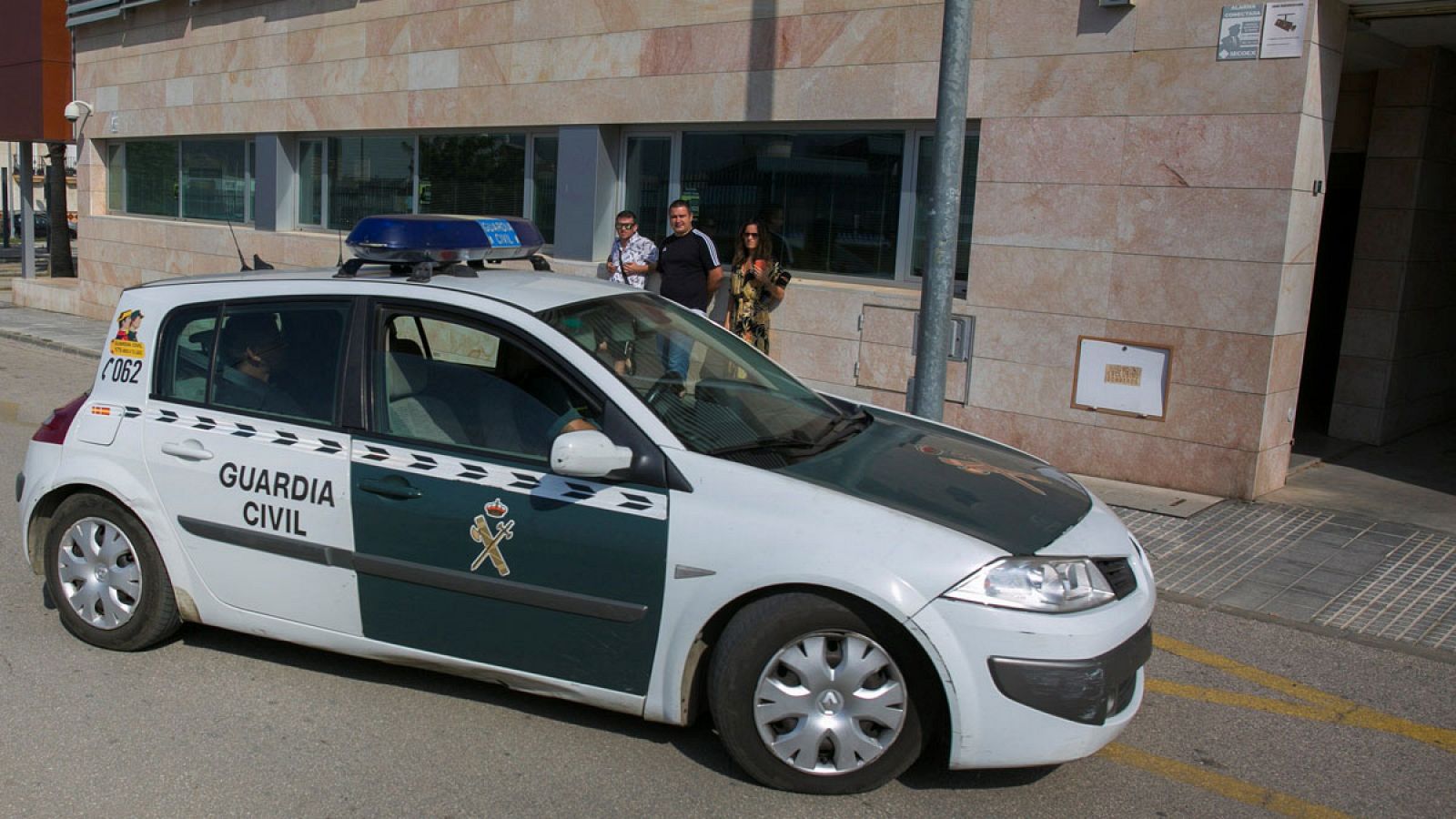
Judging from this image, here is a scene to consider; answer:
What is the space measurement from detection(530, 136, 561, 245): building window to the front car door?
27.8 feet

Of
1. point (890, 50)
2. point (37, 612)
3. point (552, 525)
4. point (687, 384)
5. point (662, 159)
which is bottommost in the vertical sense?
point (37, 612)

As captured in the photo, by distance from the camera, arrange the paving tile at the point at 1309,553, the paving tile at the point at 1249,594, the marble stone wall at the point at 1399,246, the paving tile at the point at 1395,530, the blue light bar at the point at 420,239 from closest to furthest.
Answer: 1. the blue light bar at the point at 420,239
2. the paving tile at the point at 1249,594
3. the paving tile at the point at 1309,553
4. the paving tile at the point at 1395,530
5. the marble stone wall at the point at 1399,246

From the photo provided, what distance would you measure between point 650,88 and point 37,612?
7433mm

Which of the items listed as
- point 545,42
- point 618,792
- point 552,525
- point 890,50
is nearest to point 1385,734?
point 618,792

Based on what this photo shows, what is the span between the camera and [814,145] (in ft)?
34.3

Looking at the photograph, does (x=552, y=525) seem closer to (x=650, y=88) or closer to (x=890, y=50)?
(x=890, y=50)

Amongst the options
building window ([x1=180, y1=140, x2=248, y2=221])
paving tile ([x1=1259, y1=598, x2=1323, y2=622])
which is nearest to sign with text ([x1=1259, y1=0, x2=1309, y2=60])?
paving tile ([x1=1259, y1=598, x2=1323, y2=622])

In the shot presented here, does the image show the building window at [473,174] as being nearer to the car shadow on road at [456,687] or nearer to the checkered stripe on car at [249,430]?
the car shadow on road at [456,687]

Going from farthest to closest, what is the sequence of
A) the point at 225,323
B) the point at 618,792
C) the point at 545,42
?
1. the point at 545,42
2. the point at 225,323
3. the point at 618,792

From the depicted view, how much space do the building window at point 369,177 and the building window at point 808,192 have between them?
455 centimetres

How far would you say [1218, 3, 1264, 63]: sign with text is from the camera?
7859mm

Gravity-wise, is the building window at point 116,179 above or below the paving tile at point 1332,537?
above

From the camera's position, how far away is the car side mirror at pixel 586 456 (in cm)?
381

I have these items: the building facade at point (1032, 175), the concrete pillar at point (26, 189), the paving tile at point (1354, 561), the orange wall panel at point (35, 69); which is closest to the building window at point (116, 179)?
the orange wall panel at point (35, 69)
